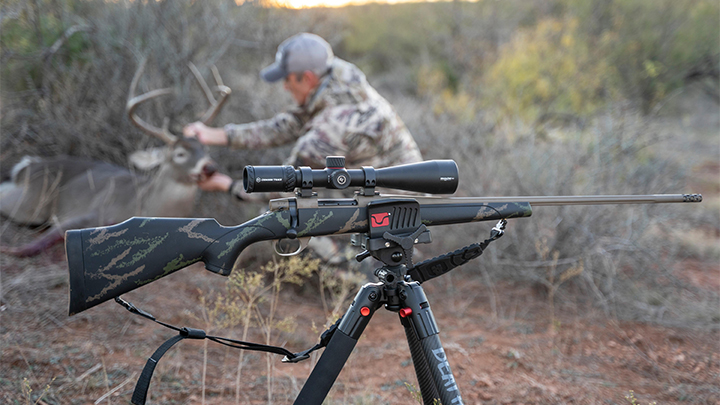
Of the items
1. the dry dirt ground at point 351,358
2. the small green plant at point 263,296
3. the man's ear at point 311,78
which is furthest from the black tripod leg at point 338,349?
A: the man's ear at point 311,78

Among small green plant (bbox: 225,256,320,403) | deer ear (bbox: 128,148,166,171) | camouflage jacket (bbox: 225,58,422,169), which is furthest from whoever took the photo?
deer ear (bbox: 128,148,166,171)

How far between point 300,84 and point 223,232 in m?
2.82

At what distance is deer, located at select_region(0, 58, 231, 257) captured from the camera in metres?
4.98

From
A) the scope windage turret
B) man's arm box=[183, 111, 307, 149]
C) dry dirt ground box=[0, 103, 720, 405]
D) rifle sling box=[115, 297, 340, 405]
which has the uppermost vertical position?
the scope windage turret

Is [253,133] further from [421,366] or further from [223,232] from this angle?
[421,366]

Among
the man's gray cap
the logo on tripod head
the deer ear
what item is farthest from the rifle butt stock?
the deer ear

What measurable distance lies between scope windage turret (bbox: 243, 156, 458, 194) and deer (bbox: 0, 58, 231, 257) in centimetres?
305

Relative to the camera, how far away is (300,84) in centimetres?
452

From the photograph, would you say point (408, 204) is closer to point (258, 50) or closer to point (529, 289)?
point (529, 289)

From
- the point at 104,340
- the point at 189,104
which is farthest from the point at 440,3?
the point at 104,340

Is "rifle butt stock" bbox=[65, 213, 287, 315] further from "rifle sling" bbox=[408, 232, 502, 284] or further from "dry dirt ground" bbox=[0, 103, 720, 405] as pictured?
"dry dirt ground" bbox=[0, 103, 720, 405]

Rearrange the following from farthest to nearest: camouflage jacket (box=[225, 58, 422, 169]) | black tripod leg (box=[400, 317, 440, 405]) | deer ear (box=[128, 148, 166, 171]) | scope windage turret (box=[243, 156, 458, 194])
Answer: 1. deer ear (box=[128, 148, 166, 171])
2. camouflage jacket (box=[225, 58, 422, 169])
3. black tripod leg (box=[400, 317, 440, 405])
4. scope windage turret (box=[243, 156, 458, 194])

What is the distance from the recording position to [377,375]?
3.34m

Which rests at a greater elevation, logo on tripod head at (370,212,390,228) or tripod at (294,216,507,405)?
logo on tripod head at (370,212,390,228)
